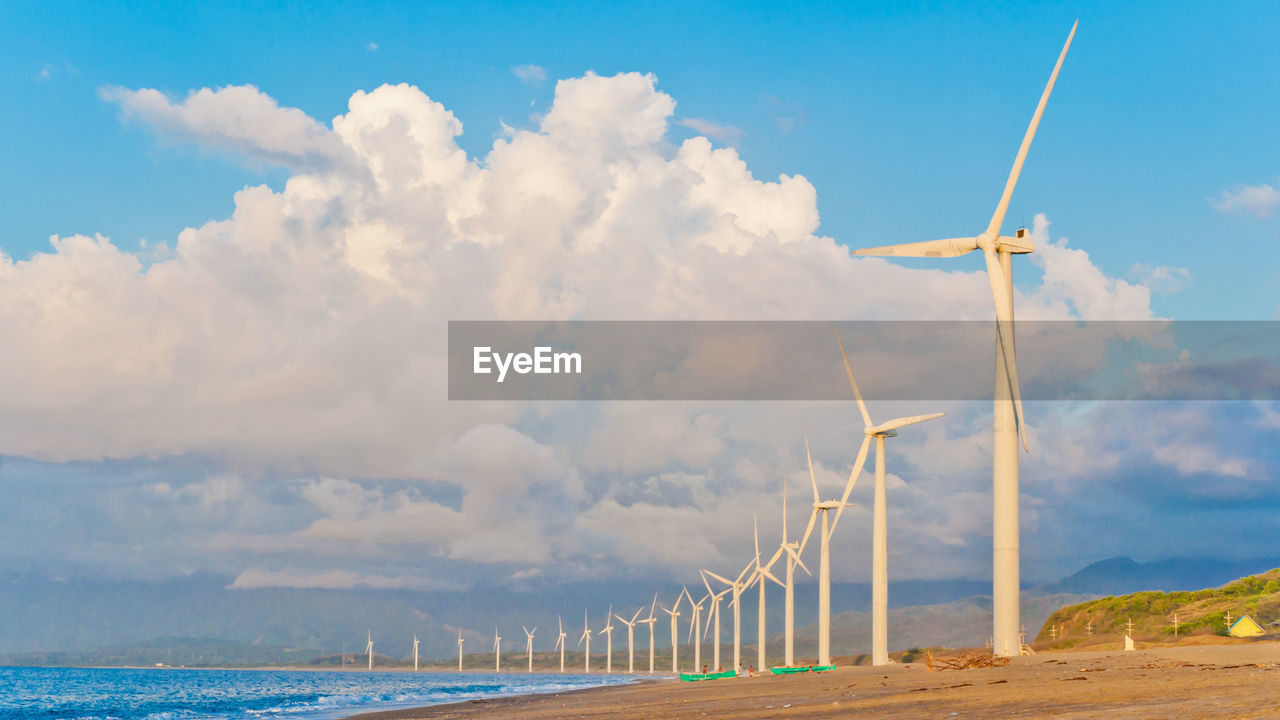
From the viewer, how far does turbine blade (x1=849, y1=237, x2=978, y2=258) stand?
49.0 metres

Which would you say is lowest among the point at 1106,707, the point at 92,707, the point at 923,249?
the point at 92,707

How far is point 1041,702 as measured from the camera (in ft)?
82.8

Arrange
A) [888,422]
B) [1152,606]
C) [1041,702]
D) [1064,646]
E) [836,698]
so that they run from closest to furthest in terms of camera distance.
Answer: [1041,702]
[836,698]
[888,422]
[1064,646]
[1152,606]

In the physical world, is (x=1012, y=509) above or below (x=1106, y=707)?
above

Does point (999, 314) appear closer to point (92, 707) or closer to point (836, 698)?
point (836, 698)

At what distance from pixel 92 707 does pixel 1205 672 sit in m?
94.1

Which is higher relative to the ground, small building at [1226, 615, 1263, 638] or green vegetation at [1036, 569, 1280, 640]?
small building at [1226, 615, 1263, 638]

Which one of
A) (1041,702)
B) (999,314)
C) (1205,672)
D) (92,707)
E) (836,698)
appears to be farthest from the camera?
(92,707)

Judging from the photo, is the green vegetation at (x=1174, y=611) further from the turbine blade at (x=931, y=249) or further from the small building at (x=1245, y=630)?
the turbine blade at (x=931, y=249)

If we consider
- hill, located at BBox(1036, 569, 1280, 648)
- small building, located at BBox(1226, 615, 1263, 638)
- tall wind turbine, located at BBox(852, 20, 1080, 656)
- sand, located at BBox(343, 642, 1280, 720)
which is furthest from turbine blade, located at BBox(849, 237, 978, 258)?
hill, located at BBox(1036, 569, 1280, 648)

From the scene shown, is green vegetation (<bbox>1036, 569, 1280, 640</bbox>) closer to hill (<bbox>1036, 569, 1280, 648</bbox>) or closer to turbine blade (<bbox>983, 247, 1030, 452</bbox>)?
hill (<bbox>1036, 569, 1280, 648</bbox>)

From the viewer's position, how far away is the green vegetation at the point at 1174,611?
10862cm

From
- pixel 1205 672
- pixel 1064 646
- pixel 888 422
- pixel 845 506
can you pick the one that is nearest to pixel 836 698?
pixel 1205 672

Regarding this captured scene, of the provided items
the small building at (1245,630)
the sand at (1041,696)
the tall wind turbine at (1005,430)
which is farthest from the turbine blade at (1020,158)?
the small building at (1245,630)
